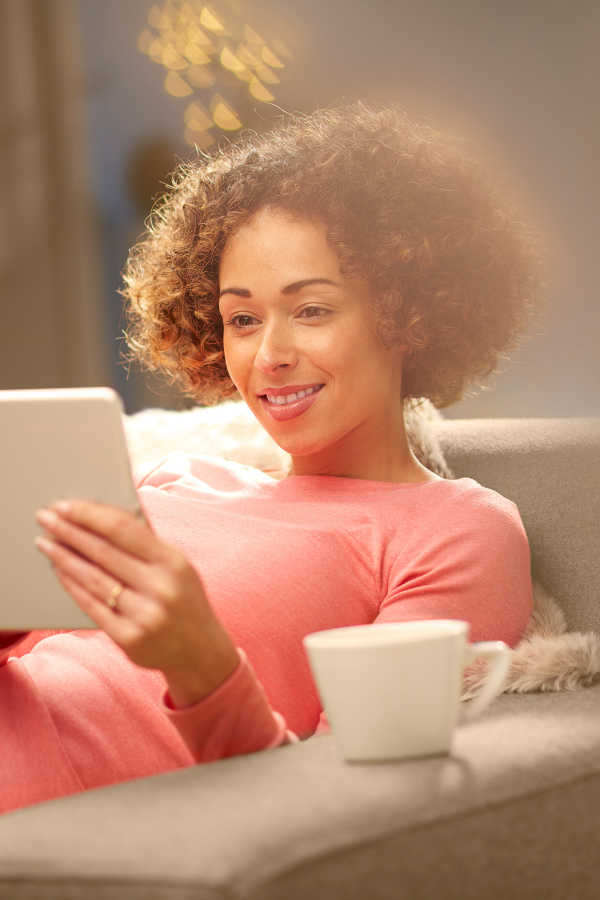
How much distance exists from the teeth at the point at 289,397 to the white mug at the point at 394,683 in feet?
1.57

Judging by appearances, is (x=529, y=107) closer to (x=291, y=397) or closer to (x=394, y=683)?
(x=291, y=397)

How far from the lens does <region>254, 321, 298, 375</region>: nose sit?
1024 mm

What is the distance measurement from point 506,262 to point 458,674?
2.44 ft

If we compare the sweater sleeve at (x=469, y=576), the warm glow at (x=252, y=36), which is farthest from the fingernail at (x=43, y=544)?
the warm glow at (x=252, y=36)

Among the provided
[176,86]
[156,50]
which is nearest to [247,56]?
[176,86]

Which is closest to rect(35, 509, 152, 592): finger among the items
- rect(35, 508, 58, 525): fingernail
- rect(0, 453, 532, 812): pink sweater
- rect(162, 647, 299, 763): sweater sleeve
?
rect(35, 508, 58, 525): fingernail

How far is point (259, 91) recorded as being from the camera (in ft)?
9.66

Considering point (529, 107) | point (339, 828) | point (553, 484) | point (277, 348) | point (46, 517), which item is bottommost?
point (339, 828)

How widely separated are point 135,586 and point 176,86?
10.1 ft

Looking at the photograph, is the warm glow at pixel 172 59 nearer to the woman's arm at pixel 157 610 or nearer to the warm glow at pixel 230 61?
the warm glow at pixel 230 61

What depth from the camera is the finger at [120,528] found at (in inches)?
22.8

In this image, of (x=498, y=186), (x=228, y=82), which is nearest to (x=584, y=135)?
(x=498, y=186)

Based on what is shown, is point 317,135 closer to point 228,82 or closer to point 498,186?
point 498,186

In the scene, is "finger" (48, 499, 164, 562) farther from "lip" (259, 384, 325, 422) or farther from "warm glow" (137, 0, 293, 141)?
"warm glow" (137, 0, 293, 141)
